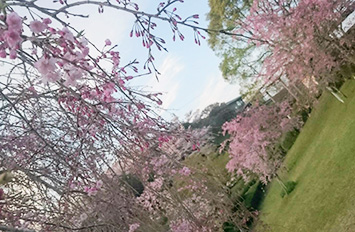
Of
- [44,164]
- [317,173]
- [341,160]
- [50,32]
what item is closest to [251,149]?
[317,173]

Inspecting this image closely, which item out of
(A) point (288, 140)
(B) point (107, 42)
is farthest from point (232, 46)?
(B) point (107, 42)

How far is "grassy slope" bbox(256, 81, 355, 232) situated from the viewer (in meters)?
6.91

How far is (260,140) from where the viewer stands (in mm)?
11578

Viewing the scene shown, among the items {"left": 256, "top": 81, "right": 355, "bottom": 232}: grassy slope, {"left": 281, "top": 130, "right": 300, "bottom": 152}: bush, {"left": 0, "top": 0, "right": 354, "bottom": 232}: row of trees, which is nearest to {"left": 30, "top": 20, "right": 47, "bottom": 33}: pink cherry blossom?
{"left": 0, "top": 0, "right": 354, "bottom": 232}: row of trees

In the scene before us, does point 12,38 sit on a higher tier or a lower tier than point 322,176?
higher

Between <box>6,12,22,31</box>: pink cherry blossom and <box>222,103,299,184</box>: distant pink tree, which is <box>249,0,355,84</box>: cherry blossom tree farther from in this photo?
<box>6,12,22,31</box>: pink cherry blossom

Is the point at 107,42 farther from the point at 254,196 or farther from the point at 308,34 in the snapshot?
the point at 254,196

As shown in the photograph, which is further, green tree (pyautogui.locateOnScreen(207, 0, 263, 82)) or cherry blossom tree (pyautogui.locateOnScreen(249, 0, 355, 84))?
green tree (pyautogui.locateOnScreen(207, 0, 263, 82))

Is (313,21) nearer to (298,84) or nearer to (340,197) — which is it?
(298,84)

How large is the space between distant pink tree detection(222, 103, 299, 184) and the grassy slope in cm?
50

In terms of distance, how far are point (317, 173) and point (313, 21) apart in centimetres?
362

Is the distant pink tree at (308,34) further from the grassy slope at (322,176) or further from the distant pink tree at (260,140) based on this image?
the distant pink tree at (260,140)

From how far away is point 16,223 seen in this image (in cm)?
268

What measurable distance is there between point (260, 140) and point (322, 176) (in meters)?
3.25
